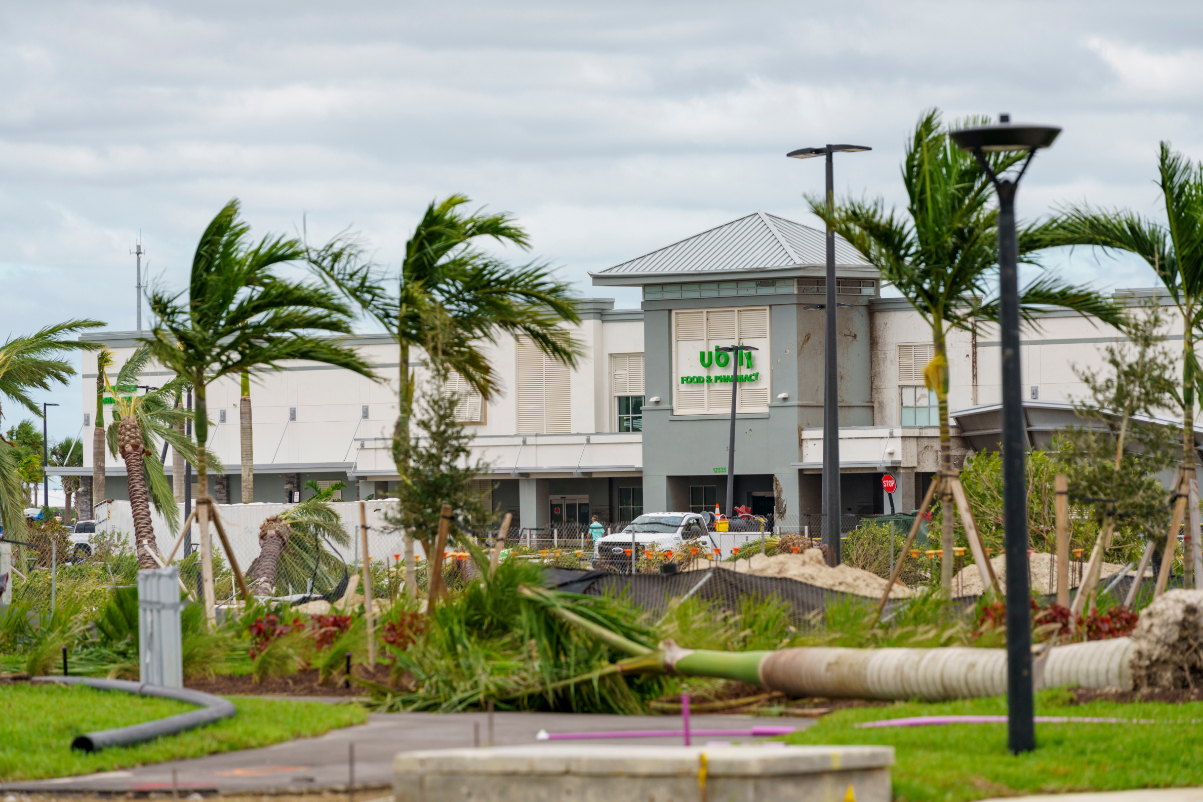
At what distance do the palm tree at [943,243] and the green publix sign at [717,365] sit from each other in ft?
123

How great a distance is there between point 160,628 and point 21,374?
41.2 feet

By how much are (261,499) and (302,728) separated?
59975 mm

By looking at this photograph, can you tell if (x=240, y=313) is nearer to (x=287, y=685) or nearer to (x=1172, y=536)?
(x=287, y=685)

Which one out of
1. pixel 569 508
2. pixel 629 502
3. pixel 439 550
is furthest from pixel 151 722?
pixel 569 508

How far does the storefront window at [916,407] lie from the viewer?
53.9 metres

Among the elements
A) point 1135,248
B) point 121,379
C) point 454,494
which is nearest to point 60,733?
point 454,494

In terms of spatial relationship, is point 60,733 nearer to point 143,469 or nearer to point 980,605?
point 980,605

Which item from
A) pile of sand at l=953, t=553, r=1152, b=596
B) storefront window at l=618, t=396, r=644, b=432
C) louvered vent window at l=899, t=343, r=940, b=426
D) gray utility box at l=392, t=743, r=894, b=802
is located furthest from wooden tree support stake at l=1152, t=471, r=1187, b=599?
storefront window at l=618, t=396, r=644, b=432

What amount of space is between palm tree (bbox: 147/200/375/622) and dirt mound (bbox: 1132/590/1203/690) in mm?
8431

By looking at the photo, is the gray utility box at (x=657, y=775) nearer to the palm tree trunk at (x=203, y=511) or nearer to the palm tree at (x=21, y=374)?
the palm tree trunk at (x=203, y=511)

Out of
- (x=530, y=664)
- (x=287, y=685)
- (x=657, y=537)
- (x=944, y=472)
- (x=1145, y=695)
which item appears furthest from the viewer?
(x=657, y=537)

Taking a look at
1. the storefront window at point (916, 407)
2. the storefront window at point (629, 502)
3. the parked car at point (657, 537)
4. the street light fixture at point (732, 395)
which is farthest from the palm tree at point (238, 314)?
the storefront window at point (629, 502)

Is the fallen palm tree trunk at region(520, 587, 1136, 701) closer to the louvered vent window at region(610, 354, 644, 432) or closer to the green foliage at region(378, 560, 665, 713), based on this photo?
the green foliage at region(378, 560, 665, 713)

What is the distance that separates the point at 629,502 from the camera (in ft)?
200
